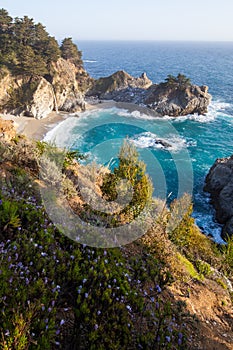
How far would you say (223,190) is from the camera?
3048cm

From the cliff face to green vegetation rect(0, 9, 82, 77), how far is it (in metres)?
1.55

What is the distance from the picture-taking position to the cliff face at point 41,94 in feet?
163

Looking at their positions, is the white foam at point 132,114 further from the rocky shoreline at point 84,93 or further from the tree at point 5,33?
the tree at point 5,33

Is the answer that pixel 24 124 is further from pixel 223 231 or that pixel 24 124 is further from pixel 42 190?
pixel 42 190

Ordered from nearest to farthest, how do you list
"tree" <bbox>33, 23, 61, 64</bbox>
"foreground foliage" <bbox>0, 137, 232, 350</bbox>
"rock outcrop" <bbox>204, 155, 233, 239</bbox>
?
"foreground foliage" <bbox>0, 137, 232, 350</bbox>, "rock outcrop" <bbox>204, 155, 233, 239</bbox>, "tree" <bbox>33, 23, 61, 64</bbox>

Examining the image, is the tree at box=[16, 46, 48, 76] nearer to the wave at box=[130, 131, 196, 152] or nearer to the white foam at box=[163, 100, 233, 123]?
the wave at box=[130, 131, 196, 152]

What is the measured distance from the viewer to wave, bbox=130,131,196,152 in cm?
4538

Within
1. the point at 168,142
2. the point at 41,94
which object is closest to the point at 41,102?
the point at 41,94

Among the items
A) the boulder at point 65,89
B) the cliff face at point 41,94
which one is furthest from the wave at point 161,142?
the cliff face at point 41,94

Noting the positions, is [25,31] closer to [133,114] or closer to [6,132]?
[133,114]

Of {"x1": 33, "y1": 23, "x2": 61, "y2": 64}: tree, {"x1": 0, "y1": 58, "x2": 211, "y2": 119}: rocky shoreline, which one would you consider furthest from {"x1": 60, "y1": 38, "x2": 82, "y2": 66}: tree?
{"x1": 33, "y1": 23, "x2": 61, "y2": 64}: tree

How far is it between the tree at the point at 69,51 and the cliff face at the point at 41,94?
339 inches

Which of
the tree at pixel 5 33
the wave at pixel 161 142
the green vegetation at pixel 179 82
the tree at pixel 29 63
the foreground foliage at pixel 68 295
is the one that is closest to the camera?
the foreground foliage at pixel 68 295

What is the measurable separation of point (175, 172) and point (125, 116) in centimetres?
2491
